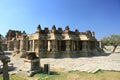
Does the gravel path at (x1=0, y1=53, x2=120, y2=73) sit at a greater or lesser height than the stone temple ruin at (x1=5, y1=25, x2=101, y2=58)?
lesser

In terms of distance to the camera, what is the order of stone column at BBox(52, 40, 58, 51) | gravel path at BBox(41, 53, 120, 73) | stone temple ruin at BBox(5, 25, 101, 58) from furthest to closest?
1. stone temple ruin at BBox(5, 25, 101, 58)
2. stone column at BBox(52, 40, 58, 51)
3. gravel path at BBox(41, 53, 120, 73)

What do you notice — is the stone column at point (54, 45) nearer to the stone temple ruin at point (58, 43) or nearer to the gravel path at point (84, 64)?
the stone temple ruin at point (58, 43)

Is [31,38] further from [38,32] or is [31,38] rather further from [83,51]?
[83,51]

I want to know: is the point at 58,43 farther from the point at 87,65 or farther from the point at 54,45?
the point at 87,65

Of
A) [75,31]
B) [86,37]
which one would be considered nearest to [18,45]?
[75,31]

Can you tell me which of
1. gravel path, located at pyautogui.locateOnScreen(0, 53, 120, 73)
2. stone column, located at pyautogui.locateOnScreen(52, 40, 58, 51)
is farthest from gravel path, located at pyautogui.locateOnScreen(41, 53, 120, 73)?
stone column, located at pyautogui.locateOnScreen(52, 40, 58, 51)

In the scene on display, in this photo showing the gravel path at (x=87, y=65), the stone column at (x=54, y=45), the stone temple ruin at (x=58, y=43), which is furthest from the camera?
the stone temple ruin at (x=58, y=43)

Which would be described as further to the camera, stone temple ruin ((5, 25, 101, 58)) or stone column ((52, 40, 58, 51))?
stone temple ruin ((5, 25, 101, 58))

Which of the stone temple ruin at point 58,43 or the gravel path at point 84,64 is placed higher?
the stone temple ruin at point 58,43

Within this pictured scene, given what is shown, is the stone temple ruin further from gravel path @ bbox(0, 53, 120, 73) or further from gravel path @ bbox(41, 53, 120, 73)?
gravel path @ bbox(41, 53, 120, 73)

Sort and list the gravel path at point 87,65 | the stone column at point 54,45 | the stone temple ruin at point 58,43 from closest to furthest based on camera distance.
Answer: the gravel path at point 87,65 → the stone column at point 54,45 → the stone temple ruin at point 58,43

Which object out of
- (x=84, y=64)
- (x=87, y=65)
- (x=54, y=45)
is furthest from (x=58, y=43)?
(x=87, y=65)

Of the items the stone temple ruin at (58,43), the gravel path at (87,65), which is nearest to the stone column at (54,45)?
the stone temple ruin at (58,43)

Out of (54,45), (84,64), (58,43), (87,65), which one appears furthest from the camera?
(58,43)
